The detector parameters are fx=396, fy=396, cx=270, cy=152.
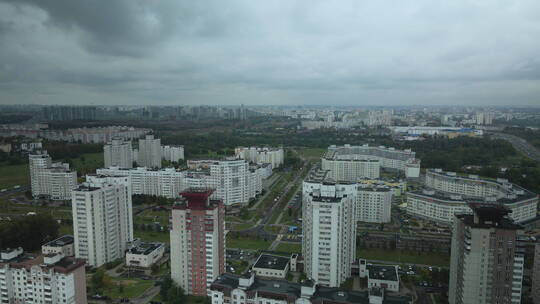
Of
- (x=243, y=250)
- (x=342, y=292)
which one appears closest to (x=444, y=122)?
(x=243, y=250)

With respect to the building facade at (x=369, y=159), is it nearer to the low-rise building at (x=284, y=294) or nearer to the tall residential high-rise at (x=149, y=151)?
the tall residential high-rise at (x=149, y=151)

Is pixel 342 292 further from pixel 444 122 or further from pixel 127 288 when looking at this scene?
pixel 444 122

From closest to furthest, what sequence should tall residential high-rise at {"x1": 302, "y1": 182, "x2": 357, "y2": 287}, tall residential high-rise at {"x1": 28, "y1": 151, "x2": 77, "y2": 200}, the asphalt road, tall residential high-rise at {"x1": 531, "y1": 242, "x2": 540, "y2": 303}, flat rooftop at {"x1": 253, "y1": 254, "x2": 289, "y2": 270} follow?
tall residential high-rise at {"x1": 531, "y1": 242, "x2": 540, "y2": 303} → tall residential high-rise at {"x1": 302, "y1": 182, "x2": 357, "y2": 287} → flat rooftop at {"x1": 253, "y1": 254, "x2": 289, "y2": 270} → tall residential high-rise at {"x1": 28, "y1": 151, "x2": 77, "y2": 200} → the asphalt road

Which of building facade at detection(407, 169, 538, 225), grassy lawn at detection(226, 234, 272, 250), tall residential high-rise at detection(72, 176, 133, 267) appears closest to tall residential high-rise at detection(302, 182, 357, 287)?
grassy lawn at detection(226, 234, 272, 250)

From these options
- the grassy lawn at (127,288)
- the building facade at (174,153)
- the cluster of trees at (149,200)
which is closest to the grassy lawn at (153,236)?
the grassy lawn at (127,288)

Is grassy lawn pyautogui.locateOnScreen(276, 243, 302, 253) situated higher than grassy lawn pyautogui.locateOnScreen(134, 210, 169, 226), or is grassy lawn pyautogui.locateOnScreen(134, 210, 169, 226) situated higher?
grassy lawn pyautogui.locateOnScreen(134, 210, 169, 226)

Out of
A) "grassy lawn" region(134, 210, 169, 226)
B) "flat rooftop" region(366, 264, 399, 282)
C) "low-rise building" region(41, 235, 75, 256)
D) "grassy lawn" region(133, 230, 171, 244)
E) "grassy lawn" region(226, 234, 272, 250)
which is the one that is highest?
"low-rise building" region(41, 235, 75, 256)

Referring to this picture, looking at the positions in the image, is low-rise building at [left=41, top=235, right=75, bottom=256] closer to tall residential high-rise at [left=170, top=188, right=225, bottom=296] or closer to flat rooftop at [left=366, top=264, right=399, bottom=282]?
tall residential high-rise at [left=170, top=188, right=225, bottom=296]
